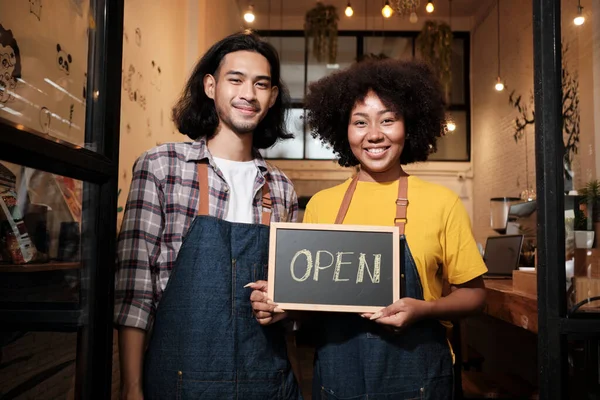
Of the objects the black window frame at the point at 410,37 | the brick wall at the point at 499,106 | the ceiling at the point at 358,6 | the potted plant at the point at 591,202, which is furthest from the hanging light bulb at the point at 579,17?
the black window frame at the point at 410,37

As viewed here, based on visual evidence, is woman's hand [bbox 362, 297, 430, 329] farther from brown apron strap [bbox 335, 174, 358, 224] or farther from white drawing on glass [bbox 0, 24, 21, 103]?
white drawing on glass [bbox 0, 24, 21, 103]

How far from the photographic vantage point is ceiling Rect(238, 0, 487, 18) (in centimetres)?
849

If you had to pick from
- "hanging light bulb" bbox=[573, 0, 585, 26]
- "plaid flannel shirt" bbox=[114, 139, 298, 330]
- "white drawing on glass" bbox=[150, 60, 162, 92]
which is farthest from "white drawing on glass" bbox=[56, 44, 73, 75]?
"white drawing on glass" bbox=[150, 60, 162, 92]

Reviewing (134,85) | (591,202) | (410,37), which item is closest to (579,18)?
(591,202)

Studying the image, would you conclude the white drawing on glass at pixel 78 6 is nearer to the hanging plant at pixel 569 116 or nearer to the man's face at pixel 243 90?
the man's face at pixel 243 90

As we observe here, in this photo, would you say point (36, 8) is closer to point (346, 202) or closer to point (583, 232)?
point (346, 202)

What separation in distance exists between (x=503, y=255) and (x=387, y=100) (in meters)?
3.03

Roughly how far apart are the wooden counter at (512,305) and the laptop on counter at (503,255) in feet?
1.46

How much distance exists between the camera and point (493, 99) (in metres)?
7.86

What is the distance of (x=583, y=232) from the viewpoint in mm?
1290

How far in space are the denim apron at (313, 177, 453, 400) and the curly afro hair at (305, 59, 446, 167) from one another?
0.37m

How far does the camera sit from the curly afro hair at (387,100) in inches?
69.2

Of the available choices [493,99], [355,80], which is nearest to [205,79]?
[355,80]

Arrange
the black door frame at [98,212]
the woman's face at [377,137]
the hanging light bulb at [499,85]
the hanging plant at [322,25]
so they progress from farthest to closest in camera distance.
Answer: the hanging light bulb at [499,85] < the hanging plant at [322,25] < the woman's face at [377,137] < the black door frame at [98,212]
